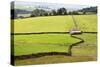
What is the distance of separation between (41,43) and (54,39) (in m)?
0.16

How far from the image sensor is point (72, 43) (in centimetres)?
244

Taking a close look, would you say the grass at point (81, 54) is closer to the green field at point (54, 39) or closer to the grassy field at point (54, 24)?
the green field at point (54, 39)

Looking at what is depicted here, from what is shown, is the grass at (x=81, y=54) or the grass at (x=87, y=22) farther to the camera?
the grass at (x=87, y=22)

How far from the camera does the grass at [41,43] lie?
2.22m

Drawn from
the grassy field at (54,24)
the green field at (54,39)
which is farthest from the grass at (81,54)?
the grassy field at (54,24)

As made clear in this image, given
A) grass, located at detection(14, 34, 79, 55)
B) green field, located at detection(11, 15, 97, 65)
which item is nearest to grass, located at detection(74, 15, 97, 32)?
green field, located at detection(11, 15, 97, 65)

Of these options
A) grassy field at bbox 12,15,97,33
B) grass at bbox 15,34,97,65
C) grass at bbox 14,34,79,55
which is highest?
grassy field at bbox 12,15,97,33

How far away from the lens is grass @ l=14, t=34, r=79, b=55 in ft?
7.28

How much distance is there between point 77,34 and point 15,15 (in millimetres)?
782

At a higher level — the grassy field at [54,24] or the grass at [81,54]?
the grassy field at [54,24]

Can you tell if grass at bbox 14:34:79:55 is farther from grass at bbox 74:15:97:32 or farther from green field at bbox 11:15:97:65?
grass at bbox 74:15:97:32

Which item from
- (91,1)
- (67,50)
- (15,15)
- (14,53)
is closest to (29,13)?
(15,15)
